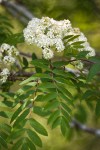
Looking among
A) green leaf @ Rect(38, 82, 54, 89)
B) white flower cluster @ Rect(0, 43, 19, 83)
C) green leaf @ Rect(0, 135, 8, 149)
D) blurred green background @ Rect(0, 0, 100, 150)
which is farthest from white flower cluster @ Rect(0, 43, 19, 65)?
blurred green background @ Rect(0, 0, 100, 150)

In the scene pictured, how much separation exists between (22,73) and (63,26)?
1.20ft

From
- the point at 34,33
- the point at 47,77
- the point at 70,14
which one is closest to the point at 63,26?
the point at 34,33

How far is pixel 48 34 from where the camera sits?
8.00ft

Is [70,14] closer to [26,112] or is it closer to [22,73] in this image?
[22,73]

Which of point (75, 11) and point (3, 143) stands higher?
point (75, 11)

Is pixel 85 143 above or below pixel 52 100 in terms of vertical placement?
below

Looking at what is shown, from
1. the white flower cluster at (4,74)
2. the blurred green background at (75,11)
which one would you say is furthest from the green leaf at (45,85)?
the blurred green background at (75,11)

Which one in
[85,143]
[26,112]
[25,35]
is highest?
[25,35]

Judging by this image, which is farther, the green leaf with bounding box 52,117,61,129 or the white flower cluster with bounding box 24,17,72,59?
the white flower cluster with bounding box 24,17,72,59

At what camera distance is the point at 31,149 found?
2264 millimetres

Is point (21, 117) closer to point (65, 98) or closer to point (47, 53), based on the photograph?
point (65, 98)

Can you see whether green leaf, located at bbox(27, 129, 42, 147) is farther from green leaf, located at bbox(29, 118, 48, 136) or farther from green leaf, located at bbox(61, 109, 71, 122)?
green leaf, located at bbox(61, 109, 71, 122)

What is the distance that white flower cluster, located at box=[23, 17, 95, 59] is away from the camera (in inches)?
94.7

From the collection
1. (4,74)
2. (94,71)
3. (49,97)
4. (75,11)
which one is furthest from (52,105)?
(75,11)
